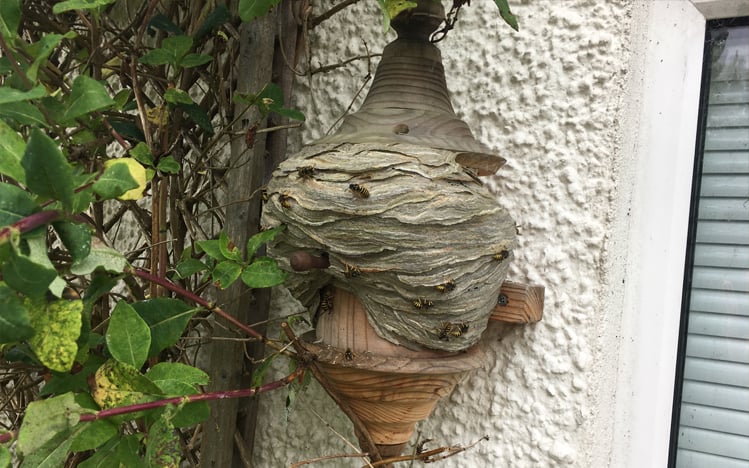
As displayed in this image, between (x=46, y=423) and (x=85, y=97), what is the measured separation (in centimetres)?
29

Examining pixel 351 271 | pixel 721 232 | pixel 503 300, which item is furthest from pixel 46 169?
pixel 721 232

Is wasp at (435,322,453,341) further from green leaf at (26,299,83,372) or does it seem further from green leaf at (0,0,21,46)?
green leaf at (0,0,21,46)

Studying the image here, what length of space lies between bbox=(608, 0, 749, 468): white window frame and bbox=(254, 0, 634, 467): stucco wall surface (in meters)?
0.03

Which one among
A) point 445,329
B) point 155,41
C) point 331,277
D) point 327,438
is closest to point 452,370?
point 445,329

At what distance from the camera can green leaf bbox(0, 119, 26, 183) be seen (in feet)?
1.38

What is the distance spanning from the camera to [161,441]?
0.47 metres

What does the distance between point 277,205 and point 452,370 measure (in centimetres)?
25

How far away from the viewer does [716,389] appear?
0.77 metres

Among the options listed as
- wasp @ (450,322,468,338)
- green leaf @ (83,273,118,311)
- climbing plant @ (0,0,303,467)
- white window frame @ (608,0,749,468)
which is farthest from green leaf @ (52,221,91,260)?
white window frame @ (608,0,749,468)

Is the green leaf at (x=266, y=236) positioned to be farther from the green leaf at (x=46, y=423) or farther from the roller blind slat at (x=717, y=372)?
the roller blind slat at (x=717, y=372)

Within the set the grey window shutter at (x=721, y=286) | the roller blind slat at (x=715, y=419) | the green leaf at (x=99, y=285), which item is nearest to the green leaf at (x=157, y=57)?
the green leaf at (x=99, y=285)

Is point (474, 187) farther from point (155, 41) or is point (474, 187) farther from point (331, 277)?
point (155, 41)

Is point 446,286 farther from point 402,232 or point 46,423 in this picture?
point 46,423

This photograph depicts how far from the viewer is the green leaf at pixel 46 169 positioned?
0.36 m
